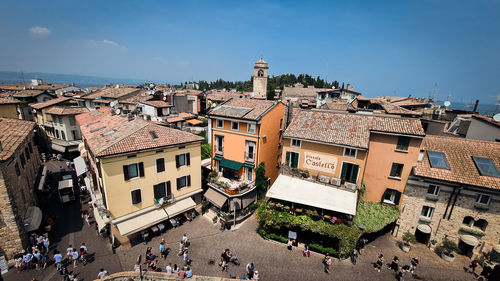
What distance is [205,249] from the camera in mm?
21062

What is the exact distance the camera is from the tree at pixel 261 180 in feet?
84.5

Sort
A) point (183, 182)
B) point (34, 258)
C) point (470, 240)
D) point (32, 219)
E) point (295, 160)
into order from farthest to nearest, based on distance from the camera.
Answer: point (183, 182), point (295, 160), point (32, 219), point (470, 240), point (34, 258)

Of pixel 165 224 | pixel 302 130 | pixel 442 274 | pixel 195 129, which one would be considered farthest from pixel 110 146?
pixel 442 274

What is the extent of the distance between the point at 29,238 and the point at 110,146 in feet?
39.9

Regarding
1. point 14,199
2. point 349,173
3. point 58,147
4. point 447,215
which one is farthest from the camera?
point 58,147

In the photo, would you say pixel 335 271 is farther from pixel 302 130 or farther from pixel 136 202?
pixel 136 202

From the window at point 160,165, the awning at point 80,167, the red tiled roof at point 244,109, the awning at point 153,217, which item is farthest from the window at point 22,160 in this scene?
the red tiled roof at point 244,109

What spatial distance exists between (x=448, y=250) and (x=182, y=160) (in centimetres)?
2857

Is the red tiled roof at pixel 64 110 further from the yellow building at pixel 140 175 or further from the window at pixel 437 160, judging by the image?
the window at pixel 437 160

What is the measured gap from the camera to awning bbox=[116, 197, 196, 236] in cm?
2016

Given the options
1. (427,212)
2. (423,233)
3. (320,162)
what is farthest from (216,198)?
(423,233)

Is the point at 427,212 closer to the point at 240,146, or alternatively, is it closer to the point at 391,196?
the point at 391,196

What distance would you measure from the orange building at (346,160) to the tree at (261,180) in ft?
8.81

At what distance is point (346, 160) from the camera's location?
22.0 metres
